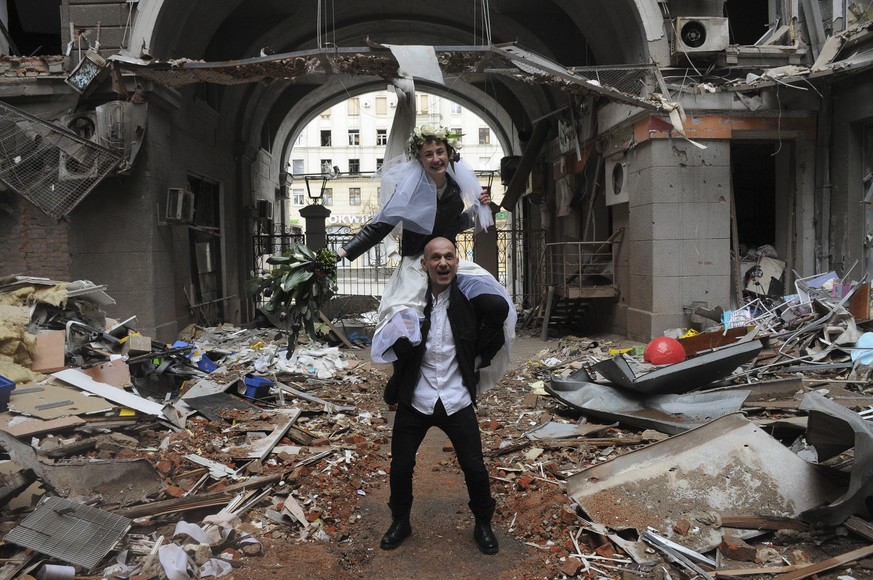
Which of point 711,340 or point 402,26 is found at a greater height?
point 402,26

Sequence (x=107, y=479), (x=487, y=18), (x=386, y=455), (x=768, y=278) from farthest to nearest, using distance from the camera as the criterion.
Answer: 1. (x=768, y=278)
2. (x=487, y=18)
3. (x=386, y=455)
4. (x=107, y=479)

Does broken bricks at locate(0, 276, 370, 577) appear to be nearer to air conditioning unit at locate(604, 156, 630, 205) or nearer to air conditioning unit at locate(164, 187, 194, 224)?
air conditioning unit at locate(164, 187, 194, 224)

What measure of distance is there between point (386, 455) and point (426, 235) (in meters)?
2.52

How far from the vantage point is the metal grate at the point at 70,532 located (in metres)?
3.41

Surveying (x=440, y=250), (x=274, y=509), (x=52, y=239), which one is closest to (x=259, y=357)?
(x=52, y=239)

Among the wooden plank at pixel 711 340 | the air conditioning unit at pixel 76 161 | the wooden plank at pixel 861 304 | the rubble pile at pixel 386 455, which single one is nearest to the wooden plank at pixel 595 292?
the rubble pile at pixel 386 455

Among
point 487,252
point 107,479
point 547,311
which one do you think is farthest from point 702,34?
point 107,479

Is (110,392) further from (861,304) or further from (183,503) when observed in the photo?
(861,304)

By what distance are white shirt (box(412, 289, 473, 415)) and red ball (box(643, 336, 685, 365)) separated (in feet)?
15.9

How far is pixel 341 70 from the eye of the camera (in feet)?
29.0

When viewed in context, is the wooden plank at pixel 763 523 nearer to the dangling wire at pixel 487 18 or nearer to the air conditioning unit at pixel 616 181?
the dangling wire at pixel 487 18

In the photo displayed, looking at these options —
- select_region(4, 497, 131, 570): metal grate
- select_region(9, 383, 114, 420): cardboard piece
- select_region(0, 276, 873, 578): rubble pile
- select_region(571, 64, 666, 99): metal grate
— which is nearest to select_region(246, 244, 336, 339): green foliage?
select_region(0, 276, 873, 578): rubble pile

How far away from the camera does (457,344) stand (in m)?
3.76

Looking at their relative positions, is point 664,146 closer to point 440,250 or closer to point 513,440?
point 513,440
